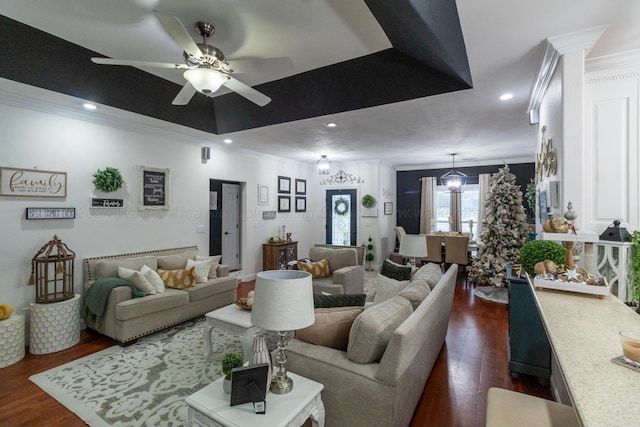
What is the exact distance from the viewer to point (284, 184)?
22.6 ft

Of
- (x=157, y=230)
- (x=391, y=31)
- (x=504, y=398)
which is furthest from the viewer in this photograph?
(x=157, y=230)

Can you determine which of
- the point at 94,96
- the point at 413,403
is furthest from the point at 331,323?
the point at 94,96

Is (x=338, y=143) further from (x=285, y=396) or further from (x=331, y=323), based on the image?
(x=285, y=396)

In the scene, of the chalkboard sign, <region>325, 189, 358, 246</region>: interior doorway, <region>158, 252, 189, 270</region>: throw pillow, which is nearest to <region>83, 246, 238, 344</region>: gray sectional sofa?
<region>158, 252, 189, 270</region>: throw pillow

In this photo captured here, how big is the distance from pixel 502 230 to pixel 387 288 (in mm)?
3358

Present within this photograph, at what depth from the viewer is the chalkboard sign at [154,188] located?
13.7 ft

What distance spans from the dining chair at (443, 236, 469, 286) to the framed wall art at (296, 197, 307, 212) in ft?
11.1

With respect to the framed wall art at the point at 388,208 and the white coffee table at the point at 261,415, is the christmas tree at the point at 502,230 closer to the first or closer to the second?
the framed wall art at the point at 388,208

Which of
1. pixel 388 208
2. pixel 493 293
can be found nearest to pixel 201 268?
pixel 493 293

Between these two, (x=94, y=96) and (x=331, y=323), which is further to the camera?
(x=94, y=96)

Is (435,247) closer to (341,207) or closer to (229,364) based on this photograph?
(341,207)

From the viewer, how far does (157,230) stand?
4.37m

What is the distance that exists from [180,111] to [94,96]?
1.00 metres

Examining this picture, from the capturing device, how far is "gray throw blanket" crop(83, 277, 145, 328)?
3191 mm
